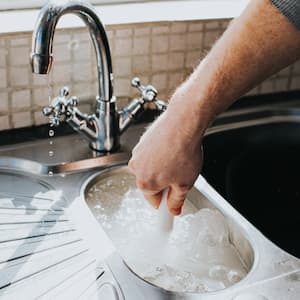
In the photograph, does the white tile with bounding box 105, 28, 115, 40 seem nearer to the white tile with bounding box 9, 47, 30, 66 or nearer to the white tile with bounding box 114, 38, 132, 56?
the white tile with bounding box 114, 38, 132, 56

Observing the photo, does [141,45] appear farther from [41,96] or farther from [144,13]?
[41,96]

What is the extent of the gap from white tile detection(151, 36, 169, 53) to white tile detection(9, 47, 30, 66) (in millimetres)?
296

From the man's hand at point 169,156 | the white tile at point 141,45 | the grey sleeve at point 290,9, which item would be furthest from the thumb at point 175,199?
the white tile at point 141,45

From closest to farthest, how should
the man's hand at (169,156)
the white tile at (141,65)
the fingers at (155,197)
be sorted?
the man's hand at (169,156) < the fingers at (155,197) < the white tile at (141,65)

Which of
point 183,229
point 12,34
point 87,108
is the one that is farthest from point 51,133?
point 183,229

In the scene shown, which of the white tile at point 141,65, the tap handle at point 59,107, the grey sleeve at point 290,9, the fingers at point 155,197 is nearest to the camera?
the grey sleeve at point 290,9

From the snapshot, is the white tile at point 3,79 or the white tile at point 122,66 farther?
the white tile at point 122,66

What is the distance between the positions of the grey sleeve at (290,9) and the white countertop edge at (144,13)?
59 centimetres

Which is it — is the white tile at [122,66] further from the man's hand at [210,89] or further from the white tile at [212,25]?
the man's hand at [210,89]

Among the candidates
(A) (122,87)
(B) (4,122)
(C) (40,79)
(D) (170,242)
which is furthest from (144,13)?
(D) (170,242)

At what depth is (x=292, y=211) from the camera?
1271 mm

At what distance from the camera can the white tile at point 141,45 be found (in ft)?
4.13

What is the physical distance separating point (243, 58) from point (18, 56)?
2.02 feet

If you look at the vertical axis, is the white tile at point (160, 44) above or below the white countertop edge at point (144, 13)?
below
